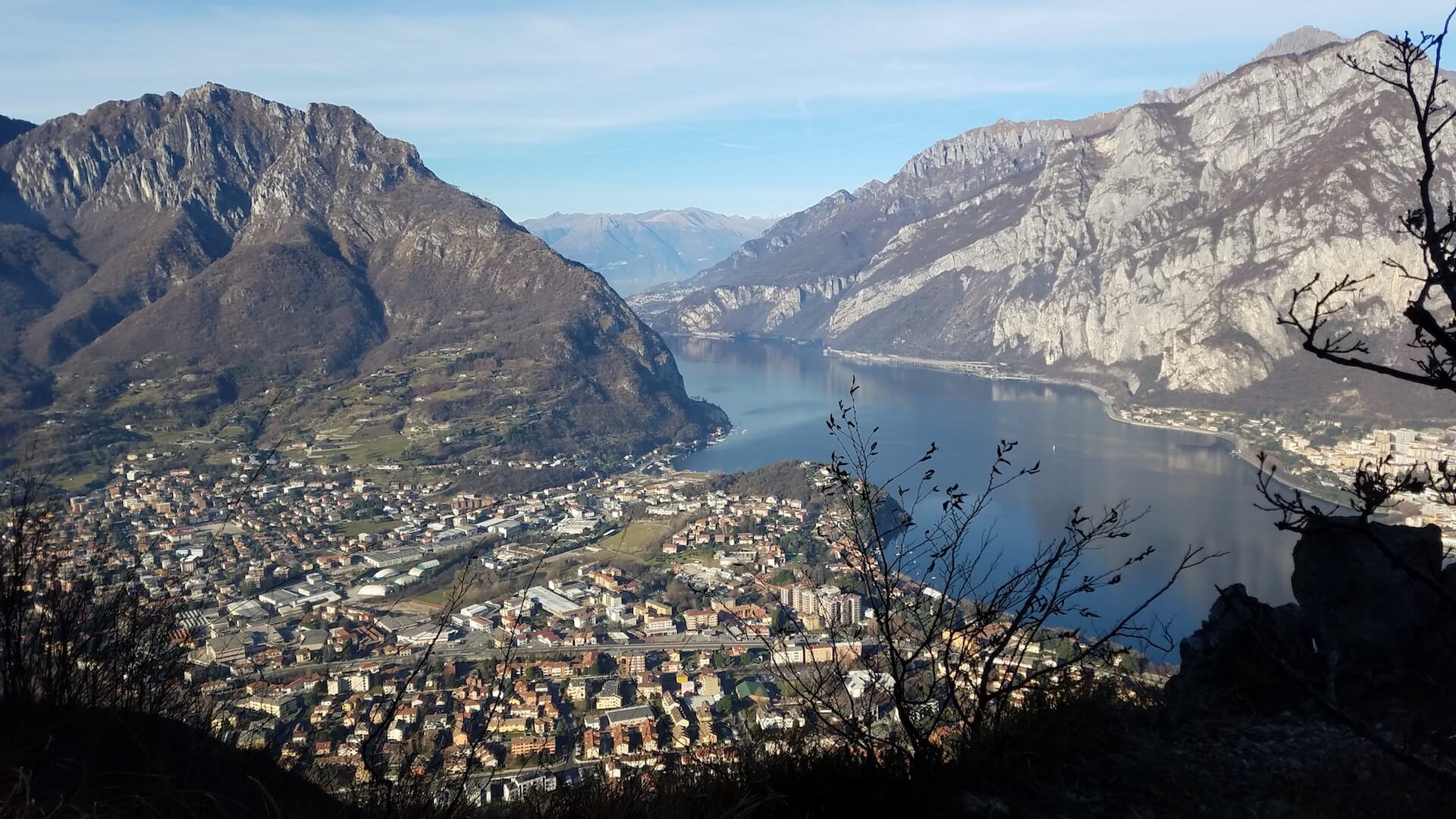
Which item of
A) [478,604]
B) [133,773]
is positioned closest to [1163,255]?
[478,604]

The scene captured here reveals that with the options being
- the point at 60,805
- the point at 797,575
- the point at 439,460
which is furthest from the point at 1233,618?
the point at 439,460

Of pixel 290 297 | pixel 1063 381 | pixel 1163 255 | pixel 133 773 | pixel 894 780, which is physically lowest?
pixel 1063 381

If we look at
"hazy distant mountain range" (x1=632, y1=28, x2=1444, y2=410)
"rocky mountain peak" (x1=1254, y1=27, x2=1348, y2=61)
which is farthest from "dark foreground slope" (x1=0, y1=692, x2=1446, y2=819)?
"rocky mountain peak" (x1=1254, y1=27, x2=1348, y2=61)

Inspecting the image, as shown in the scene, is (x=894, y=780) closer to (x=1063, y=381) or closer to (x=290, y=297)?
(x=290, y=297)

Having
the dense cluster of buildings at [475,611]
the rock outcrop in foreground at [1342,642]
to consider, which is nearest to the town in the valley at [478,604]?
the dense cluster of buildings at [475,611]

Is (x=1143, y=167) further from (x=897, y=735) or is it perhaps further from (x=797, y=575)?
(x=897, y=735)
